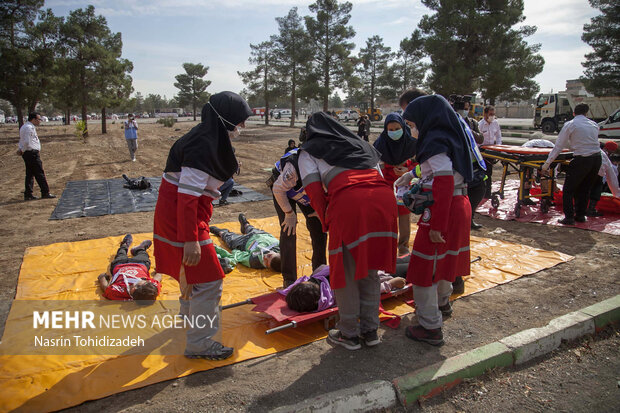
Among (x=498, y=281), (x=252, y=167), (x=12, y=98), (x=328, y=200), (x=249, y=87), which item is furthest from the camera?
(x=249, y=87)

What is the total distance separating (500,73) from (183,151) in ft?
87.4

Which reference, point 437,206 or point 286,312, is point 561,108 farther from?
point 286,312

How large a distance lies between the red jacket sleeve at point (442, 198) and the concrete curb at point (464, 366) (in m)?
0.95

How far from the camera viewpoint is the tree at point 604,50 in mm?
26156

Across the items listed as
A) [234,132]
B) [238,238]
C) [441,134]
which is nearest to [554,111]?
[238,238]

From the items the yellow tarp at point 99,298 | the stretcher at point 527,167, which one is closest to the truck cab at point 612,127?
the stretcher at point 527,167

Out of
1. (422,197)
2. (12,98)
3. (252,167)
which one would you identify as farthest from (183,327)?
(12,98)

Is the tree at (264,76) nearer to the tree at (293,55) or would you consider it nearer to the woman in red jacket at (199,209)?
the tree at (293,55)

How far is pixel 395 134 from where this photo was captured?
4352 mm

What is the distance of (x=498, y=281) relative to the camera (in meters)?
4.35

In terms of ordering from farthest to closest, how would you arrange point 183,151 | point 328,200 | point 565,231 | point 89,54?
point 89,54 → point 565,231 → point 328,200 → point 183,151

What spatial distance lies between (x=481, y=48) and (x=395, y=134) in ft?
83.6

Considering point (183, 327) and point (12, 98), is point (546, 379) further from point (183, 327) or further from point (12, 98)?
point (12, 98)

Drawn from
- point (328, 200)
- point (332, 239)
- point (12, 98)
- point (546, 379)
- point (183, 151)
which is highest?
point (12, 98)
